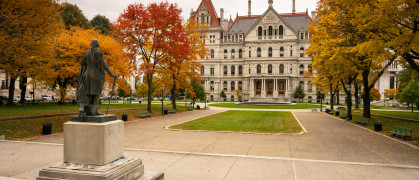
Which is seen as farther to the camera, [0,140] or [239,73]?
[239,73]

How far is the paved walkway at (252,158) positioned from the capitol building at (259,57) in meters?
54.1

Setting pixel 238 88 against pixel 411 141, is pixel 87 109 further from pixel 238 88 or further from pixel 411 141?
pixel 238 88

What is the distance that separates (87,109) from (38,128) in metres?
12.0

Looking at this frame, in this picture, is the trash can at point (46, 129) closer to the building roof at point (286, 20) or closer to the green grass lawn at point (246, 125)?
the green grass lawn at point (246, 125)

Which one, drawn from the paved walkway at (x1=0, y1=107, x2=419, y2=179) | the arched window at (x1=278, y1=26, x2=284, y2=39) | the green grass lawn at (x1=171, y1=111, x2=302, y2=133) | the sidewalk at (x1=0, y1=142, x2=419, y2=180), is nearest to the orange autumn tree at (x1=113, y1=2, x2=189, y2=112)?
the green grass lawn at (x1=171, y1=111, x2=302, y2=133)

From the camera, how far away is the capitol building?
65.4m

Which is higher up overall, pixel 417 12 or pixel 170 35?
pixel 170 35

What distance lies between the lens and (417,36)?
10320 mm

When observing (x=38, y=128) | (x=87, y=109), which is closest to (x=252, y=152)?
(x=87, y=109)

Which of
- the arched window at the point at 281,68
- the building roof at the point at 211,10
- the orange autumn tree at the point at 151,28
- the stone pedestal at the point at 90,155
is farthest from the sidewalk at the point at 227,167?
the building roof at the point at 211,10

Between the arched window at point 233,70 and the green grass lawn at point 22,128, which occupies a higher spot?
the arched window at point 233,70

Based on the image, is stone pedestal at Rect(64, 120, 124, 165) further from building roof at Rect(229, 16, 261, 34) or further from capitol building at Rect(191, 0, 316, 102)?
building roof at Rect(229, 16, 261, 34)

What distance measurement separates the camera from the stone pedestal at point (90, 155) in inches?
176

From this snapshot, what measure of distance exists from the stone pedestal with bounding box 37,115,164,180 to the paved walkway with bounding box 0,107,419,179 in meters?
1.82
